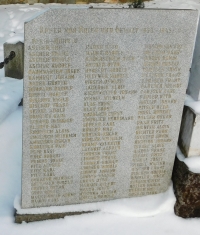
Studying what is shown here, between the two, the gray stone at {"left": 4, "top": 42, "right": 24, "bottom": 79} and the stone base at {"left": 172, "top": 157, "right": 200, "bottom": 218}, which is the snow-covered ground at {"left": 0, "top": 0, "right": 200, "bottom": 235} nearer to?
the stone base at {"left": 172, "top": 157, "right": 200, "bottom": 218}

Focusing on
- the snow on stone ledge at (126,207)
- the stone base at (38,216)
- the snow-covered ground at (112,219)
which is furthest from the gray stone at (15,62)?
the stone base at (38,216)

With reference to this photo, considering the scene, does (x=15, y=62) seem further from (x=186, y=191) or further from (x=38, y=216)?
(x=186, y=191)

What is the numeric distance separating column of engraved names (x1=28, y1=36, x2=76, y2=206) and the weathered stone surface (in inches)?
34.0

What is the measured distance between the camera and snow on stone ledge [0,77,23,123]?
397 cm

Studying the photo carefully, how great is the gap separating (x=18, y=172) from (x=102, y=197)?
81cm

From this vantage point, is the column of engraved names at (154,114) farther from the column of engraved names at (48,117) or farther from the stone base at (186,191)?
the column of engraved names at (48,117)

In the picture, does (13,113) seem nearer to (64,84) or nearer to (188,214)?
(64,84)

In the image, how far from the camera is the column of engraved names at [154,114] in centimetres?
237

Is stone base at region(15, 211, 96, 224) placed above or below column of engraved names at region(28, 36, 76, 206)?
below

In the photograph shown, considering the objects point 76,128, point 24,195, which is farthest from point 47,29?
point 24,195

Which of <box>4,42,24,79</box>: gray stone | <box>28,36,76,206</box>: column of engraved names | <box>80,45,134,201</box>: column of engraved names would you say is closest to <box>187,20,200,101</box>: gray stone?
<box>80,45,134,201</box>: column of engraved names

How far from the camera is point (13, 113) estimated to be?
13.3 feet

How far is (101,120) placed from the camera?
8.13 ft

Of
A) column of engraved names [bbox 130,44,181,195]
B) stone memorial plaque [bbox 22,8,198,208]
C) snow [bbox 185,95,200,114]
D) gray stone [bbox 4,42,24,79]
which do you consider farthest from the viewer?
gray stone [bbox 4,42,24,79]
